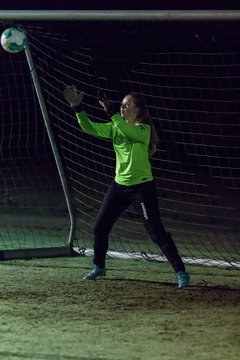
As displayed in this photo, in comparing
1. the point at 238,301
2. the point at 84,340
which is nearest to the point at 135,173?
the point at 238,301

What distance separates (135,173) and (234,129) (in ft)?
40.4

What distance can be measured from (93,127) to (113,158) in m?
5.99

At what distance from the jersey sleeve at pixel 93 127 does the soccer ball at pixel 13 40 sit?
1092 mm

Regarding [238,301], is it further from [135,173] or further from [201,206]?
[201,206]

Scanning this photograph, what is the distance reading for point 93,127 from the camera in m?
8.32

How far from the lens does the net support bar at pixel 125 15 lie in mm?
7945

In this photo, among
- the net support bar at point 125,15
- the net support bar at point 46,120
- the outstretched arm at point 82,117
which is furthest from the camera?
the net support bar at point 46,120

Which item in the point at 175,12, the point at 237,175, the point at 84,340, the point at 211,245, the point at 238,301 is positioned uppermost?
the point at 175,12

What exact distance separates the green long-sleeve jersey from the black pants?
9 centimetres

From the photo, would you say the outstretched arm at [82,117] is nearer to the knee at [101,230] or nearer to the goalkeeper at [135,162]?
the goalkeeper at [135,162]

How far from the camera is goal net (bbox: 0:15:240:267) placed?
10773 mm

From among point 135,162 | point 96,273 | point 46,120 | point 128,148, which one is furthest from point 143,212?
point 46,120

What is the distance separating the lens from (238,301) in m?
7.92

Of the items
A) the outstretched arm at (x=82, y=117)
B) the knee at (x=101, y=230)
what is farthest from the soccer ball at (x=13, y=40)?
the knee at (x=101, y=230)
